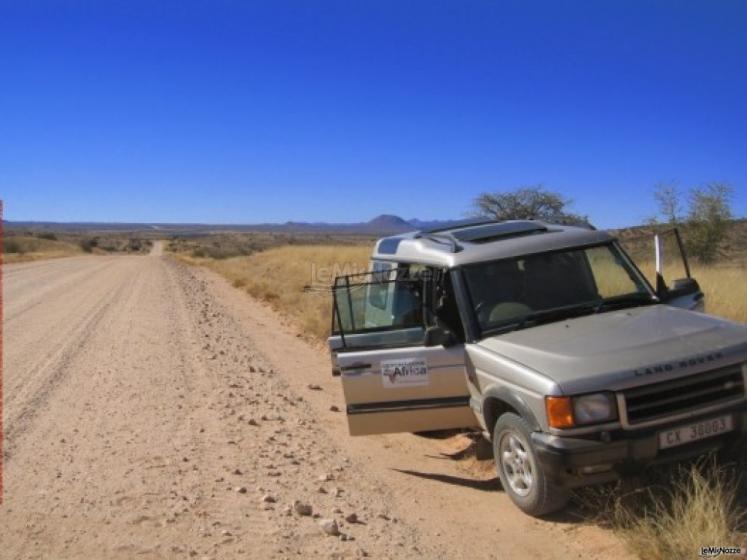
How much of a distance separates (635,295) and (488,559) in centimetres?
246

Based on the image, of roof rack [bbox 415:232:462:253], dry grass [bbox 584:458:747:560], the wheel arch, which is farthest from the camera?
roof rack [bbox 415:232:462:253]

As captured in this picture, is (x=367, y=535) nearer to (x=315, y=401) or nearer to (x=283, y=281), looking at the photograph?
(x=315, y=401)

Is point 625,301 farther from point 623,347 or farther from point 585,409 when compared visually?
point 585,409

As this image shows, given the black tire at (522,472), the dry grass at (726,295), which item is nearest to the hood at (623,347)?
the black tire at (522,472)

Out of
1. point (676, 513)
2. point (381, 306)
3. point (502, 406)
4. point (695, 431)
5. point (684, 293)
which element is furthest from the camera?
point (381, 306)

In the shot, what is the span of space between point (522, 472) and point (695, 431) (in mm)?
1129

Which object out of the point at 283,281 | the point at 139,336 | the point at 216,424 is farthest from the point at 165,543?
the point at 283,281

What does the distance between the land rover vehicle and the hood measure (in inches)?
0.4

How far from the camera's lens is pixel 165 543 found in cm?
430

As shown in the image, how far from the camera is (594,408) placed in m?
4.07

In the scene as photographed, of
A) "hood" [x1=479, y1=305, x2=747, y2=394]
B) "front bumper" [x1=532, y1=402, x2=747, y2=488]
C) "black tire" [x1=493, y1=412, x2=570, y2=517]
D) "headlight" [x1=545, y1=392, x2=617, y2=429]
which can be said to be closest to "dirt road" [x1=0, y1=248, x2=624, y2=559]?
"black tire" [x1=493, y1=412, x2=570, y2=517]

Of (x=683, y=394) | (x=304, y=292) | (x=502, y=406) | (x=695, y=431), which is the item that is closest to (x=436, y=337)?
(x=502, y=406)

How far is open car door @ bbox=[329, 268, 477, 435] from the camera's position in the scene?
524cm

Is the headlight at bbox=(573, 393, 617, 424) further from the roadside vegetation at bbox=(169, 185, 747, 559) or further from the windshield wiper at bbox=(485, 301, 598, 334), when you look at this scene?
the windshield wiper at bbox=(485, 301, 598, 334)
